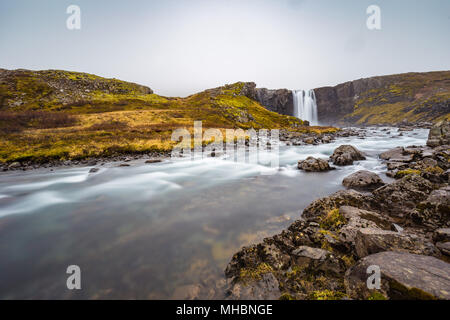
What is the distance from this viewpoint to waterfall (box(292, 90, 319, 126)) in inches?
4843

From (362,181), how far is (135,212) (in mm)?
11134

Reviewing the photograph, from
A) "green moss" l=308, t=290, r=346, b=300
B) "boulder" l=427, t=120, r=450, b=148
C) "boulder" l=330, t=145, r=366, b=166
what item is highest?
"boulder" l=427, t=120, r=450, b=148

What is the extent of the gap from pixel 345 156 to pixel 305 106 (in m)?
123

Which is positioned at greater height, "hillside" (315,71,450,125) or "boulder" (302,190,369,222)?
"hillside" (315,71,450,125)

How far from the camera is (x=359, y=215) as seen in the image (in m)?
5.68

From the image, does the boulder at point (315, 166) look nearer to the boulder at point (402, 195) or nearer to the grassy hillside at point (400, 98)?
the boulder at point (402, 195)

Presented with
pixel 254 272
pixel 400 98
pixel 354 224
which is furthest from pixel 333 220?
pixel 400 98

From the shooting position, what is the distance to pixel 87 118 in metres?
41.4

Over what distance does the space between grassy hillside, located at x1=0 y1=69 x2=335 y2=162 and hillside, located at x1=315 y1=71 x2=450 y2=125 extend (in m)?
59.9

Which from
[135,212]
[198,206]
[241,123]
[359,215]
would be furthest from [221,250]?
[241,123]

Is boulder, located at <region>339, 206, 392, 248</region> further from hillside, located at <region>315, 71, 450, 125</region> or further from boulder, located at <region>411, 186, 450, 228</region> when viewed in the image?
hillside, located at <region>315, 71, 450, 125</region>

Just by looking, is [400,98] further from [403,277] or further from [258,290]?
[258,290]

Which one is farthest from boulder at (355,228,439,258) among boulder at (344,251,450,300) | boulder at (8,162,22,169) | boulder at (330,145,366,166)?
boulder at (8,162,22,169)

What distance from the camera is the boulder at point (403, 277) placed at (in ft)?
9.19
